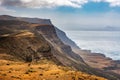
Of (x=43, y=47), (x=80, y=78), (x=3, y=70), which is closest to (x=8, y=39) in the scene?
(x=43, y=47)

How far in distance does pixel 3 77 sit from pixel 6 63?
2202cm

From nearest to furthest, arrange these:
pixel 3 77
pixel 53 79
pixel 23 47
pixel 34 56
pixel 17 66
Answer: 1. pixel 3 77
2. pixel 53 79
3. pixel 17 66
4. pixel 34 56
5. pixel 23 47

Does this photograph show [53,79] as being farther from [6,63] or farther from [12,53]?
[12,53]

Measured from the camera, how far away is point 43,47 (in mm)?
118688

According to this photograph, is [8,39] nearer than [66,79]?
No

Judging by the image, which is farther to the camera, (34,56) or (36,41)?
(36,41)

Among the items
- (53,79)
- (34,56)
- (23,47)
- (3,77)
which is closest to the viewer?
(3,77)

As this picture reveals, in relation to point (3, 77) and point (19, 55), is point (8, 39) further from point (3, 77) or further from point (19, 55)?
point (3, 77)

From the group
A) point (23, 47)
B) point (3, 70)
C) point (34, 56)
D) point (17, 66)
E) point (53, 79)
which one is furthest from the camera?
point (23, 47)

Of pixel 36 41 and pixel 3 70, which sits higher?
pixel 36 41

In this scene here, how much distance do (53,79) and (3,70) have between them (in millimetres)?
13738

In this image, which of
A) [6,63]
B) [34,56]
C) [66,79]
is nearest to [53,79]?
[66,79]

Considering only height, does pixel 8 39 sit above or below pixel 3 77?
above

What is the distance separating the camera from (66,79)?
2579 inches
